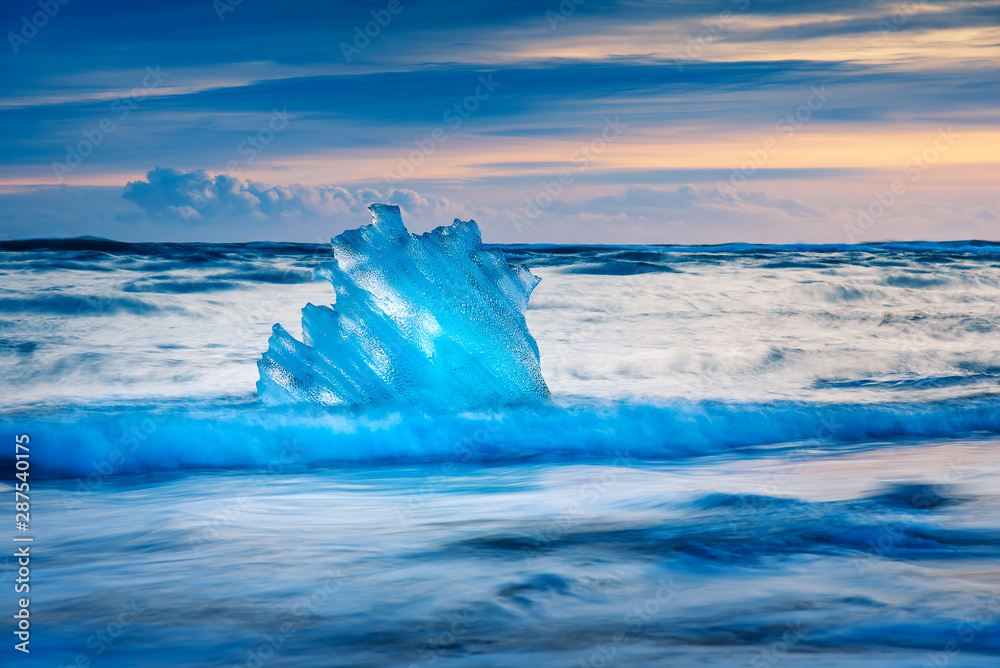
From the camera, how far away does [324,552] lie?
12.1ft

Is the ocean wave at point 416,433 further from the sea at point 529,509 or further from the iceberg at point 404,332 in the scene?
the iceberg at point 404,332

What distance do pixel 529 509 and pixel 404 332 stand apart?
1.94 meters

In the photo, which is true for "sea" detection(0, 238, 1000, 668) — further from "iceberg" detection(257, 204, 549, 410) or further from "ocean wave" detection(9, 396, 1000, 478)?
"iceberg" detection(257, 204, 549, 410)

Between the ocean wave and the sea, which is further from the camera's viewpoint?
the ocean wave

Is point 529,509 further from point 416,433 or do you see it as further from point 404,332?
point 404,332

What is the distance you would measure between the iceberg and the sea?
168mm

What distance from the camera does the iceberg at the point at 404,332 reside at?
19.3 feet

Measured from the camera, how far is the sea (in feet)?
9.09

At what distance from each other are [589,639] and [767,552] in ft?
3.67

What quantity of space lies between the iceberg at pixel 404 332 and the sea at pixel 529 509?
0.17 metres

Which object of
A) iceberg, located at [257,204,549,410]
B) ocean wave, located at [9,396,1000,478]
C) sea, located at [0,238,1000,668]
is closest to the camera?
sea, located at [0,238,1000,668]

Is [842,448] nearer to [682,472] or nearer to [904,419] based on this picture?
[904,419]

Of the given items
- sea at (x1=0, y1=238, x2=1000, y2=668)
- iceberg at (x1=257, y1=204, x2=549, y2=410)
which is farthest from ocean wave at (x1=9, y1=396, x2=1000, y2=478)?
iceberg at (x1=257, y1=204, x2=549, y2=410)

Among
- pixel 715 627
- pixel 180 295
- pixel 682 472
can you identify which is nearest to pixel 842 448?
pixel 682 472
